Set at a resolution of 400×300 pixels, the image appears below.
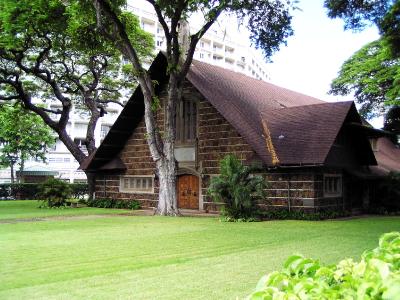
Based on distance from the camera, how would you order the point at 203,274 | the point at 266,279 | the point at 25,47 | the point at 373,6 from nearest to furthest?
the point at 266,279 → the point at 203,274 → the point at 373,6 → the point at 25,47

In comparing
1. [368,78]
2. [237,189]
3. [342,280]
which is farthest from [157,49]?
[342,280]

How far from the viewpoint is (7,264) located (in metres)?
8.00

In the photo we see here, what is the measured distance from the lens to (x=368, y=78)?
28.5 m

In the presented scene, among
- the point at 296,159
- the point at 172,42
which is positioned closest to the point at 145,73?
the point at 172,42

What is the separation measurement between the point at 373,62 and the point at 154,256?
24.1 meters

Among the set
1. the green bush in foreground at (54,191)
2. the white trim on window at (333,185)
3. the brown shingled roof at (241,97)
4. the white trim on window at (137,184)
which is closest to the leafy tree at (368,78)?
the brown shingled roof at (241,97)

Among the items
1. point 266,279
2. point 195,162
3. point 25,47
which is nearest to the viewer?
point 266,279

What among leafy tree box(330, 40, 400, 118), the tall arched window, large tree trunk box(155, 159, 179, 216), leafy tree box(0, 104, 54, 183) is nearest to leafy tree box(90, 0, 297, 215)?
large tree trunk box(155, 159, 179, 216)

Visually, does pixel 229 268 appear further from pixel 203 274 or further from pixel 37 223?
pixel 37 223

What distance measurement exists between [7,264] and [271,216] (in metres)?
12.2

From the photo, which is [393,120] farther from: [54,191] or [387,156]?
[54,191]

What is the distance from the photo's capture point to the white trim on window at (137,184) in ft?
79.2

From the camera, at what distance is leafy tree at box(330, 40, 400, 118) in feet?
89.8

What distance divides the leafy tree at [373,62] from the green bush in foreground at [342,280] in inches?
557
